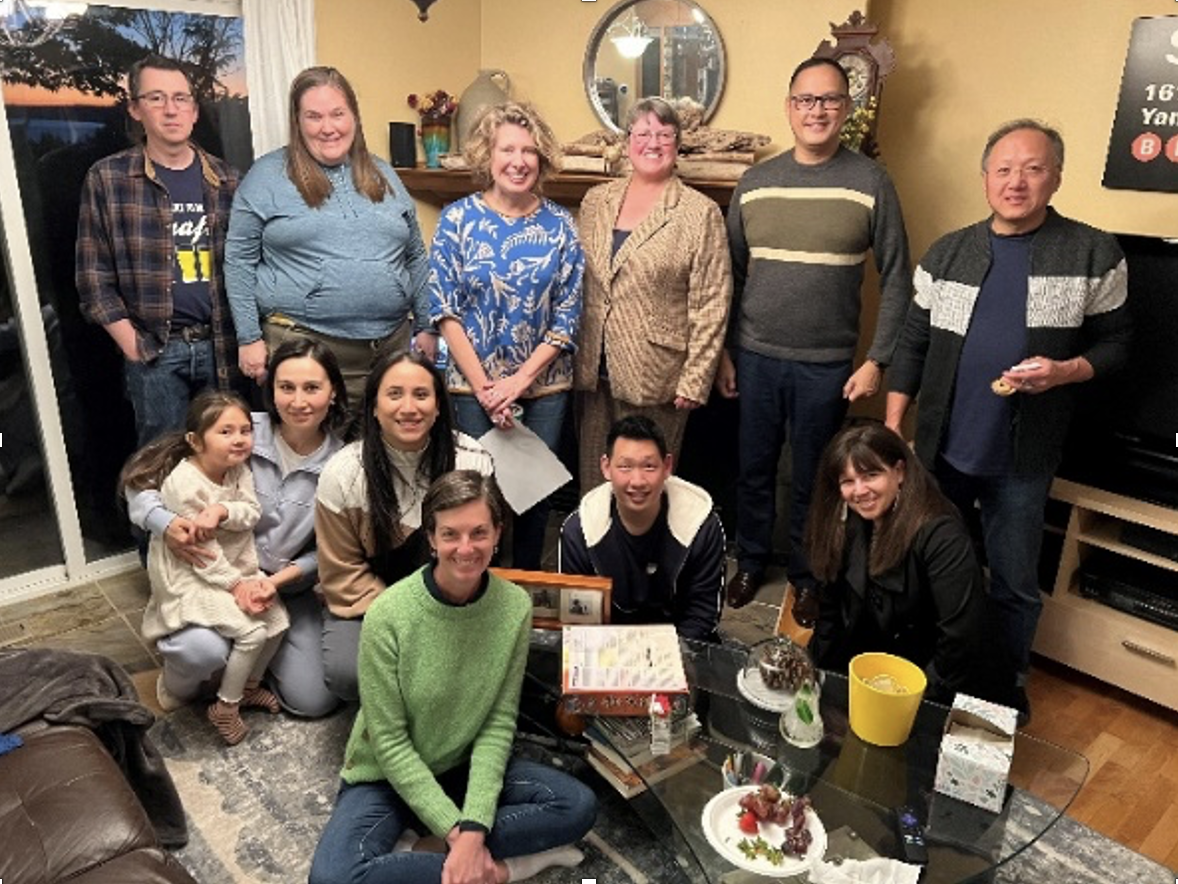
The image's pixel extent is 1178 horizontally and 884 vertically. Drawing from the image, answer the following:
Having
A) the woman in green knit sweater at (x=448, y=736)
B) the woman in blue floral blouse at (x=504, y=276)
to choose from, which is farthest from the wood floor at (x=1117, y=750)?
Answer: the woman in blue floral blouse at (x=504, y=276)

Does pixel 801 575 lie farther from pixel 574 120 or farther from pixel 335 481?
pixel 574 120

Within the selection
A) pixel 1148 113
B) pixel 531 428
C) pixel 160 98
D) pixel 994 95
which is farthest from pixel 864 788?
pixel 160 98

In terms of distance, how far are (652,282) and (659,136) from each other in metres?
0.36

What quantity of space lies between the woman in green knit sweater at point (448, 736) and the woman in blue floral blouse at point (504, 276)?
73 centimetres

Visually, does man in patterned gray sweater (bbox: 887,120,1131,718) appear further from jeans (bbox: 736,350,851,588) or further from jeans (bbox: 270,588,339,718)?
jeans (bbox: 270,588,339,718)

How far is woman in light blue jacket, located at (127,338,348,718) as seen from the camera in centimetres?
221

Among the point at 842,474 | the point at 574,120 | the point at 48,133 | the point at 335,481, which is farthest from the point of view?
the point at 574,120

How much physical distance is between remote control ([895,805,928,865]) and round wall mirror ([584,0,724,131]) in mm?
2281

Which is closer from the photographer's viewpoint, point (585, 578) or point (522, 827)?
point (522, 827)

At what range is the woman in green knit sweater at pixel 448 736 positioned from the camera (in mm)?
1673

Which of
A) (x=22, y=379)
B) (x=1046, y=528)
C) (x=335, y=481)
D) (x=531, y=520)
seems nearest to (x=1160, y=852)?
(x=1046, y=528)

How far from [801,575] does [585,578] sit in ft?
3.30

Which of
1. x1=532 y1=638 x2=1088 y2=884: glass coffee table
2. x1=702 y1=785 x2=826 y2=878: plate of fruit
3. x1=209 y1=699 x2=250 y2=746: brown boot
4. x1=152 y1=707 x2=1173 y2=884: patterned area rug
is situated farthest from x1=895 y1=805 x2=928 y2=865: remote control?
x1=209 y1=699 x2=250 y2=746: brown boot

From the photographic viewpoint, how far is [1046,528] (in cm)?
257
